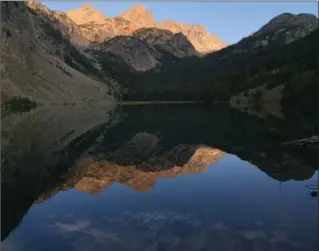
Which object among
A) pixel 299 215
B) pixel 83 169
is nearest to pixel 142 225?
pixel 299 215

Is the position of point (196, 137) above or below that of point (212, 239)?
above

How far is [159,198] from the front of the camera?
29906 millimetres

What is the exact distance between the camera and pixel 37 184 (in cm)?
3431

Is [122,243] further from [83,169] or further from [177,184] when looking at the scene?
[83,169]

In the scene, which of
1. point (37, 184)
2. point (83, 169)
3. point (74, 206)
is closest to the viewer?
point (74, 206)

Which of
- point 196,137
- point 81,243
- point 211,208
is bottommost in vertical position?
point 81,243

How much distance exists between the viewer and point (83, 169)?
140 ft

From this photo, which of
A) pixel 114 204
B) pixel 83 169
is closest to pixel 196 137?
pixel 83 169

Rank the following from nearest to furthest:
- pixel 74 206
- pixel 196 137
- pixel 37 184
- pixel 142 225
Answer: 1. pixel 142 225
2. pixel 74 206
3. pixel 37 184
4. pixel 196 137

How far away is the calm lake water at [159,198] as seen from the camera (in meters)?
20.6

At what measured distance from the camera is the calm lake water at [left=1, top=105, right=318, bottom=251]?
20578 mm

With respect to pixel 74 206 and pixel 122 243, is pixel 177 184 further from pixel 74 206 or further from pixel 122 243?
pixel 122 243

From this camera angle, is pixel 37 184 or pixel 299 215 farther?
pixel 37 184

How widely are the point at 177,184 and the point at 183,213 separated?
31.6ft
